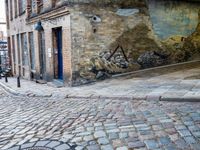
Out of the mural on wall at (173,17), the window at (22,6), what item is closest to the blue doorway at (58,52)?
the mural on wall at (173,17)

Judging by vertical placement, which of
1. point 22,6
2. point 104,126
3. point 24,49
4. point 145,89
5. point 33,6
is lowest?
point 104,126

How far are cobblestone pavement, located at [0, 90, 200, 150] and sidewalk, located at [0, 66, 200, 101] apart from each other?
37cm

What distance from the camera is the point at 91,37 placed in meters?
11.8

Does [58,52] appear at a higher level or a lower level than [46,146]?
higher

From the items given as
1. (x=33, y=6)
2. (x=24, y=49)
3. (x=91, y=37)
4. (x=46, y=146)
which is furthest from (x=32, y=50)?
(x=46, y=146)

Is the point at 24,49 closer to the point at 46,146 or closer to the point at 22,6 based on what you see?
the point at 22,6

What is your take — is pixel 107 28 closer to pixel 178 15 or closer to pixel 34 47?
pixel 178 15

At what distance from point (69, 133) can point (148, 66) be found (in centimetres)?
807

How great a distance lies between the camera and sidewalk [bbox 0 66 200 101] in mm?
8195

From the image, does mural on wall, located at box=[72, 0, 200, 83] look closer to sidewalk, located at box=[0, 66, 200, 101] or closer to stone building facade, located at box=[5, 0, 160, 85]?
stone building facade, located at box=[5, 0, 160, 85]

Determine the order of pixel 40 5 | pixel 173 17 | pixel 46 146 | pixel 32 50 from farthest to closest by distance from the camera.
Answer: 1. pixel 32 50
2. pixel 40 5
3. pixel 173 17
4. pixel 46 146

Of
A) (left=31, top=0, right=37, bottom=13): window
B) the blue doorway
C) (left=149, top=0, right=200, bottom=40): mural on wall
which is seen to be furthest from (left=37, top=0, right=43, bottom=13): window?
(left=149, top=0, right=200, bottom=40): mural on wall

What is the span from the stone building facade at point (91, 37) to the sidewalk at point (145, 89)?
723mm

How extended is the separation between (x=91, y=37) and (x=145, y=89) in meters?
3.50
